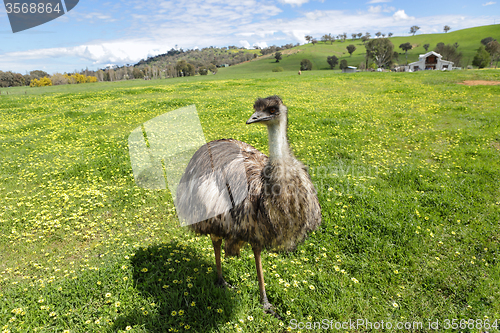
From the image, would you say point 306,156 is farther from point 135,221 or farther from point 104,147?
point 104,147

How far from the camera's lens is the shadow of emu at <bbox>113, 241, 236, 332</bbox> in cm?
427

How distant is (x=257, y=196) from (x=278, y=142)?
0.79 meters

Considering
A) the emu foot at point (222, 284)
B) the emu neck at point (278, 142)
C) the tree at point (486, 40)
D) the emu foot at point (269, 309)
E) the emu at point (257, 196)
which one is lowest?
the emu foot at point (269, 309)

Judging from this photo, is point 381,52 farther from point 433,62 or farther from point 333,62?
point 333,62

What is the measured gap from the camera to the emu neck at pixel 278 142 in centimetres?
362

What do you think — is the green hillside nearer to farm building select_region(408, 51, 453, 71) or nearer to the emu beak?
farm building select_region(408, 51, 453, 71)

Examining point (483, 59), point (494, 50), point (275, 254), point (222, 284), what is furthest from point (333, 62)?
point (222, 284)

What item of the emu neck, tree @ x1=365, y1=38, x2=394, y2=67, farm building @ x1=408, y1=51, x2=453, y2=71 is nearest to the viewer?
the emu neck

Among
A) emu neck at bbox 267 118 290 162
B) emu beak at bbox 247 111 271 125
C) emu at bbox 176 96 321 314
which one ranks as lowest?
emu at bbox 176 96 321 314

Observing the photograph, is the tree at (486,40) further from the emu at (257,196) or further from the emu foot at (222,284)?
the emu foot at (222,284)

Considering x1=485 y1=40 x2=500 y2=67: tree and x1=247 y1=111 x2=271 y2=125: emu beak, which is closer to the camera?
x1=247 y1=111 x2=271 y2=125: emu beak

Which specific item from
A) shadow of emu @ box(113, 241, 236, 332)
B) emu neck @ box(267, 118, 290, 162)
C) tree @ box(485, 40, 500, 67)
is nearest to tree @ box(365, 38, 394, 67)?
tree @ box(485, 40, 500, 67)

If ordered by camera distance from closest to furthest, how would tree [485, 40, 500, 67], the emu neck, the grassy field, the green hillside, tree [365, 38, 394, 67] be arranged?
the emu neck, the grassy field, tree [485, 40, 500, 67], tree [365, 38, 394, 67], the green hillside

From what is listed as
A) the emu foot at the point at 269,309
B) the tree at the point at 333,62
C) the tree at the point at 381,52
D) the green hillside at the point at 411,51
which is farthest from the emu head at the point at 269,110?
the tree at the point at 333,62
